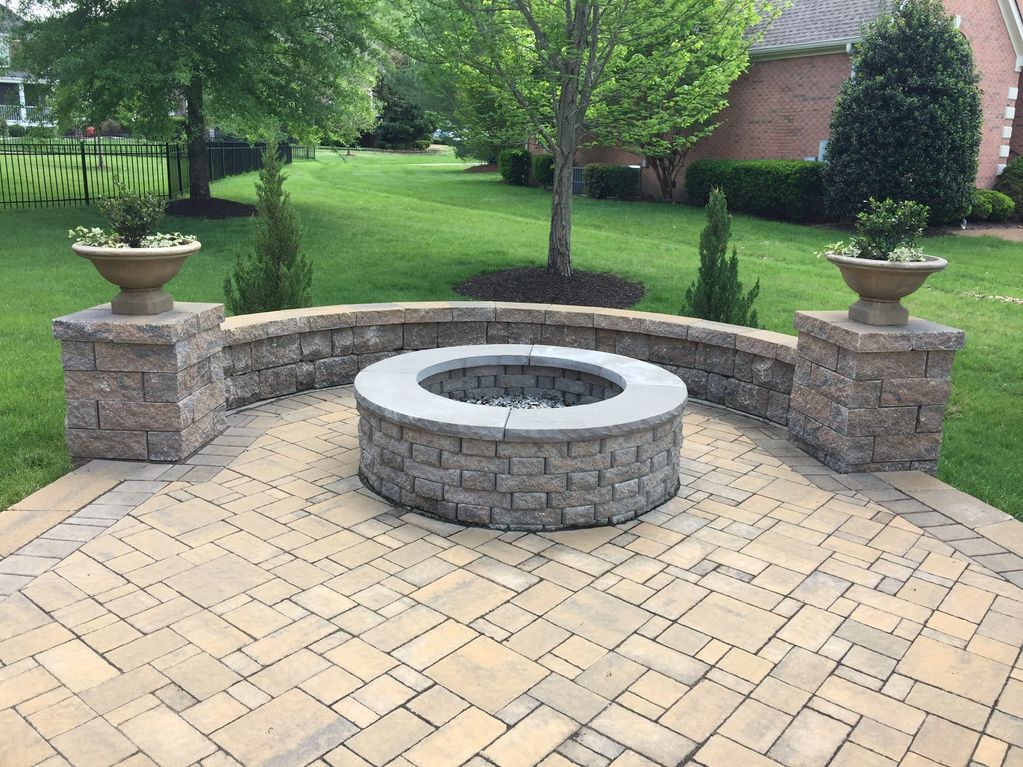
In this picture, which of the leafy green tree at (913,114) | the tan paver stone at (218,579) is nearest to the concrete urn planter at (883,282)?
the tan paver stone at (218,579)

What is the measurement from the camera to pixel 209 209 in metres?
16.9

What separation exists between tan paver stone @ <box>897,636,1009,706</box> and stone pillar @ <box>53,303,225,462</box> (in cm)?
450

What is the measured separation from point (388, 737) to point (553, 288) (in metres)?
8.54

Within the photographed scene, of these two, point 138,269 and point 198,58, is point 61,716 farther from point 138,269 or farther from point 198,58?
point 198,58

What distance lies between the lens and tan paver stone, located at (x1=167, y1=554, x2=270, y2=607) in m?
4.08

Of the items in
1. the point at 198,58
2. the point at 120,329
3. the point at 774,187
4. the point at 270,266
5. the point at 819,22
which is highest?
the point at 819,22

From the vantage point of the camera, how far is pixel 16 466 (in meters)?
5.52

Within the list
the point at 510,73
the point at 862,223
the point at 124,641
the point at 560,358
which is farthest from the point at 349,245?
the point at 124,641

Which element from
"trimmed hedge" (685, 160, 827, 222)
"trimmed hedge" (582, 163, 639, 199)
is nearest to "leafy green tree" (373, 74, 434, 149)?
"trimmed hedge" (582, 163, 639, 199)

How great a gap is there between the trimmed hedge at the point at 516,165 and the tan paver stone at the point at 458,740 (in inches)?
995

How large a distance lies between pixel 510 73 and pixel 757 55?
13.3m

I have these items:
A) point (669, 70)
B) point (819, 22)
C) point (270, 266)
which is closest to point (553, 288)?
point (669, 70)

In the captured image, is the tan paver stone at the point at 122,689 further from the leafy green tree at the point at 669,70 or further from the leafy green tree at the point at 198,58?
the leafy green tree at the point at 198,58

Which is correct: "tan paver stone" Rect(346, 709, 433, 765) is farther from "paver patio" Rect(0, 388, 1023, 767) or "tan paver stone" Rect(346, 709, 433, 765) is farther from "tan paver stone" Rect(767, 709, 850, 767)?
"tan paver stone" Rect(767, 709, 850, 767)
